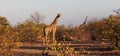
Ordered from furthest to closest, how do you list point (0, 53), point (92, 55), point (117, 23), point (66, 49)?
point (117, 23) → point (0, 53) → point (92, 55) → point (66, 49)

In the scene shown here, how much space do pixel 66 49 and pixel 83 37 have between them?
31968 mm

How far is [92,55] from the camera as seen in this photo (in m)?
19.6

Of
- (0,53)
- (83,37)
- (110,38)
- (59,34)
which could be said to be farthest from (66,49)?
(59,34)

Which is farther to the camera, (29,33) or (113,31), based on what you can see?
(29,33)

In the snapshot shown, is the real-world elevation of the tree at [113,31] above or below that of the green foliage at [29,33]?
below

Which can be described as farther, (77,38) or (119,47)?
(77,38)

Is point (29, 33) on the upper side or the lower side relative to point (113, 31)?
upper

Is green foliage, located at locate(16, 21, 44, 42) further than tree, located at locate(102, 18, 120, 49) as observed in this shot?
Yes

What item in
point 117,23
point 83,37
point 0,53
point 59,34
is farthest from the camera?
point 59,34

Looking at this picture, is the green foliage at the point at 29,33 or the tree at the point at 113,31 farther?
the green foliage at the point at 29,33

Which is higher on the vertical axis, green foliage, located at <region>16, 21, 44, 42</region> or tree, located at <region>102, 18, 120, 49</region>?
green foliage, located at <region>16, 21, 44, 42</region>

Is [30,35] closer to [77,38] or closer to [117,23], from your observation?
[77,38]

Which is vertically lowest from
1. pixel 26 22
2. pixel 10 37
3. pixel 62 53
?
pixel 62 53

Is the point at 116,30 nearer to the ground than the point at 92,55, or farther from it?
farther from it
